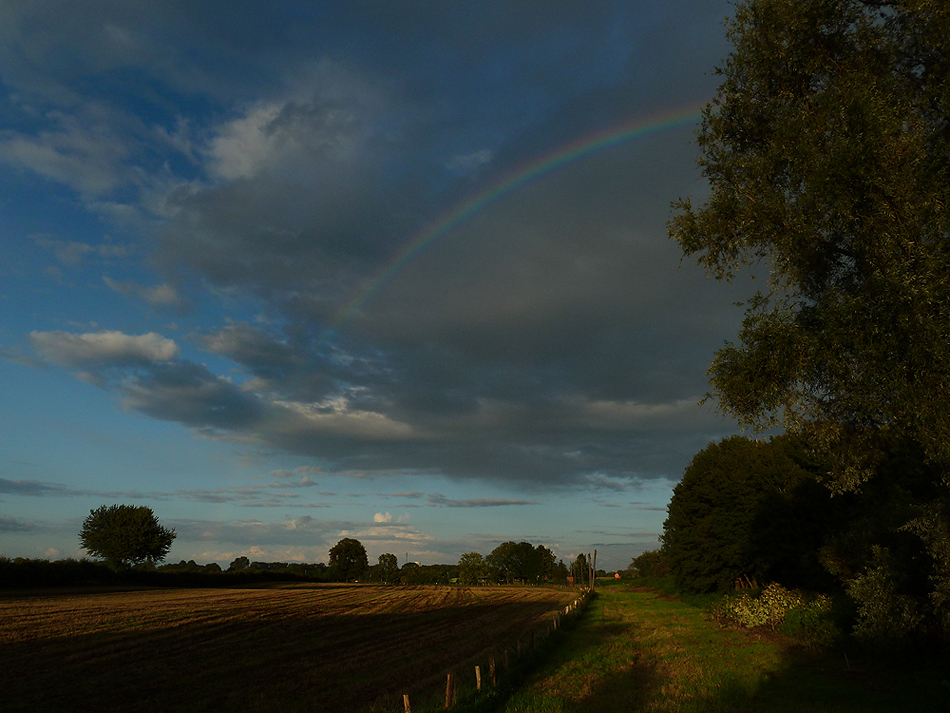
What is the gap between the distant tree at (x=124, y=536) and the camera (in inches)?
4287

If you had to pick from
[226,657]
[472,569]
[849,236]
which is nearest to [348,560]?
[472,569]

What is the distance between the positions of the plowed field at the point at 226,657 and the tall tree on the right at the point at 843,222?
14594mm

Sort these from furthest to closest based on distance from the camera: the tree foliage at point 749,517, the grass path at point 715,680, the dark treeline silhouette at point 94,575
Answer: the dark treeline silhouette at point 94,575 < the tree foliage at point 749,517 < the grass path at point 715,680

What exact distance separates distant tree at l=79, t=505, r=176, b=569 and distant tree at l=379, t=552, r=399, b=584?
75032 millimetres

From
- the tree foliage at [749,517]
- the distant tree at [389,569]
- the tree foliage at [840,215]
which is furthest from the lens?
the distant tree at [389,569]

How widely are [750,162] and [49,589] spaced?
300 feet

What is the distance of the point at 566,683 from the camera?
70.3 feet

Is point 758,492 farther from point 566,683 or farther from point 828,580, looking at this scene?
point 566,683

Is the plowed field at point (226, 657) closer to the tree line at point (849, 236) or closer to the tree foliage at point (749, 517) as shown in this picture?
the tree line at point (849, 236)

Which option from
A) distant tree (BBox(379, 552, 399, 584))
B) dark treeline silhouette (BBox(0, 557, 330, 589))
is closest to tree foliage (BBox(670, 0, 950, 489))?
dark treeline silhouette (BBox(0, 557, 330, 589))

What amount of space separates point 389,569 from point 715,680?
6618 inches

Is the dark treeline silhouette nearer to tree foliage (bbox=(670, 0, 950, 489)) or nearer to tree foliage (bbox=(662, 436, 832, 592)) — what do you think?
tree foliage (bbox=(662, 436, 832, 592))

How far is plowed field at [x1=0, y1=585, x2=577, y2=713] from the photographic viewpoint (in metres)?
19.3

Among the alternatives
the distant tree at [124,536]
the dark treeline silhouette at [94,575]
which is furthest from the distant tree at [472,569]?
the distant tree at [124,536]
